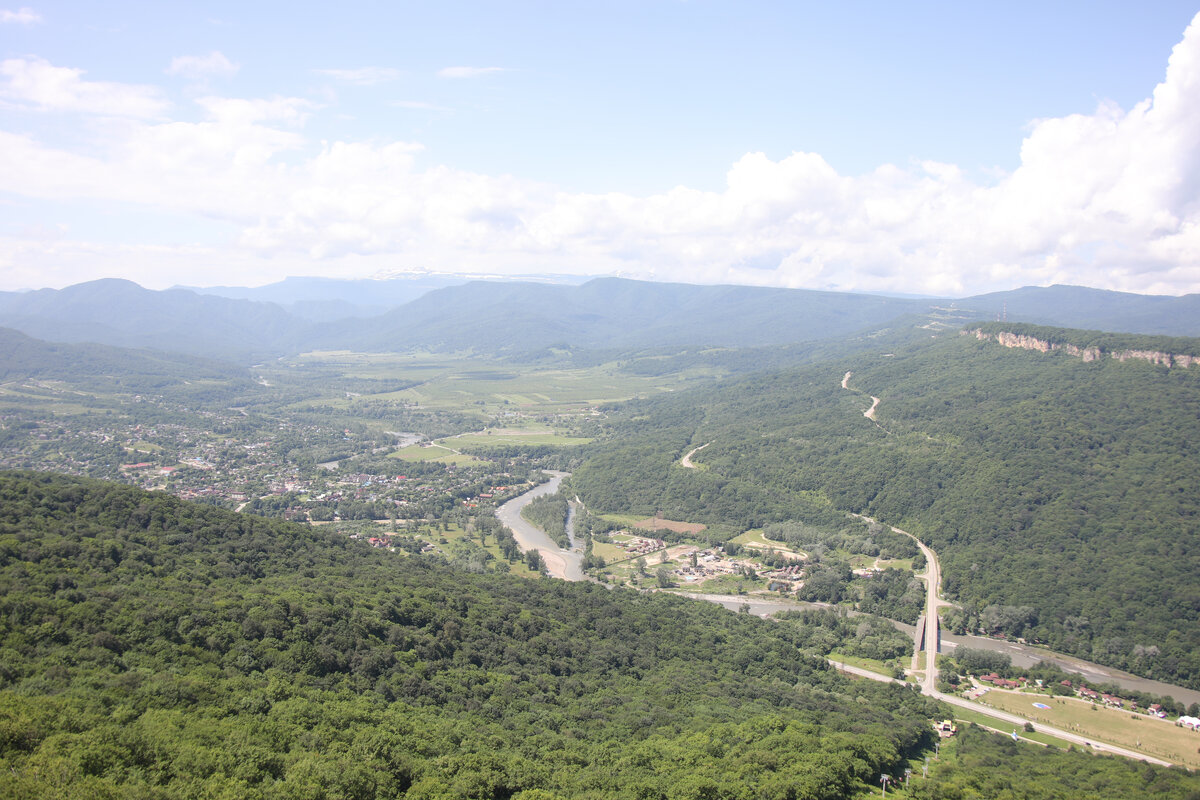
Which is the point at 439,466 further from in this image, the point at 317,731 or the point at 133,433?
the point at 317,731

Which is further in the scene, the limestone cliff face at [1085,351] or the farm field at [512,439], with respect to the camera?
the farm field at [512,439]

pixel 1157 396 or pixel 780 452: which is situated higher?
pixel 1157 396

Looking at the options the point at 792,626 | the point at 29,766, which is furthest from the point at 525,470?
the point at 29,766

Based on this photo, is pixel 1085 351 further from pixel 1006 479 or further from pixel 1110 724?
pixel 1110 724

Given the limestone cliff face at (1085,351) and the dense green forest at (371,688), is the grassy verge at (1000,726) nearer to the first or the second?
the dense green forest at (371,688)

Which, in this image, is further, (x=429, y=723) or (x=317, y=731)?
(x=429, y=723)

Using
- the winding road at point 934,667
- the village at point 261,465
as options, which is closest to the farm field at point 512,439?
the village at point 261,465

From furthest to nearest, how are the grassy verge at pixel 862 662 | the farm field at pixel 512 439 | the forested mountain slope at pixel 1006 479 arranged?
the farm field at pixel 512 439 → the forested mountain slope at pixel 1006 479 → the grassy verge at pixel 862 662
